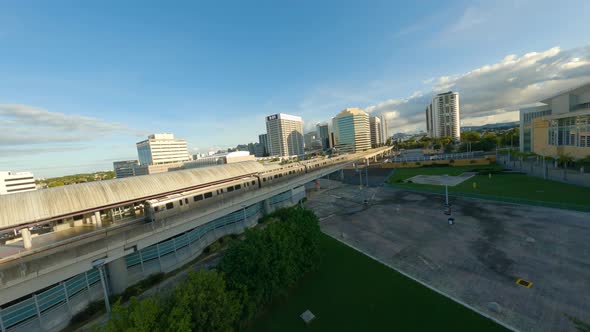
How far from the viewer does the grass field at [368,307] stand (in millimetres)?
13859

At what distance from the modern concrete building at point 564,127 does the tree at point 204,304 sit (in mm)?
79199

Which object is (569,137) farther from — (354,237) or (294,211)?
(294,211)

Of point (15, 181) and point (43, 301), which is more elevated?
point (15, 181)

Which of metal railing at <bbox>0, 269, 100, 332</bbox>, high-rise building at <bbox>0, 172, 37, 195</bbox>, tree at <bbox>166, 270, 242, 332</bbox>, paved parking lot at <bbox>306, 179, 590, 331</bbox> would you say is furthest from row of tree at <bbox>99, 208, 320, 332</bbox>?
high-rise building at <bbox>0, 172, 37, 195</bbox>

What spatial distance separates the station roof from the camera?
1717 centimetres

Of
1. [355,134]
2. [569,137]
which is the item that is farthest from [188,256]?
[355,134]

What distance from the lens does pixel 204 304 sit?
1115cm

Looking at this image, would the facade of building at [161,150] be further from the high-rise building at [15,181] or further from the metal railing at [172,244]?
the metal railing at [172,244]

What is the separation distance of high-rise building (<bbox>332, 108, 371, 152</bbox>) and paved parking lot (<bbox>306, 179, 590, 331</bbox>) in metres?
135

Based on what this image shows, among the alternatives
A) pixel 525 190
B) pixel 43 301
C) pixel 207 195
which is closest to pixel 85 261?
pixel 43 301

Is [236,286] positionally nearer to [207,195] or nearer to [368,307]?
[368,307]

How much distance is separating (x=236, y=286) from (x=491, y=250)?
973 inches

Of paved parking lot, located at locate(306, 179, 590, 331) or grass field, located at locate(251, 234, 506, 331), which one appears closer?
grass field, located at locate(251, 234, 506, 331)

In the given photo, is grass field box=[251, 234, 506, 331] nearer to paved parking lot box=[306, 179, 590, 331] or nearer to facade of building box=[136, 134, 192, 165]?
paved parking lot box=[306, 179, 590, 331]
